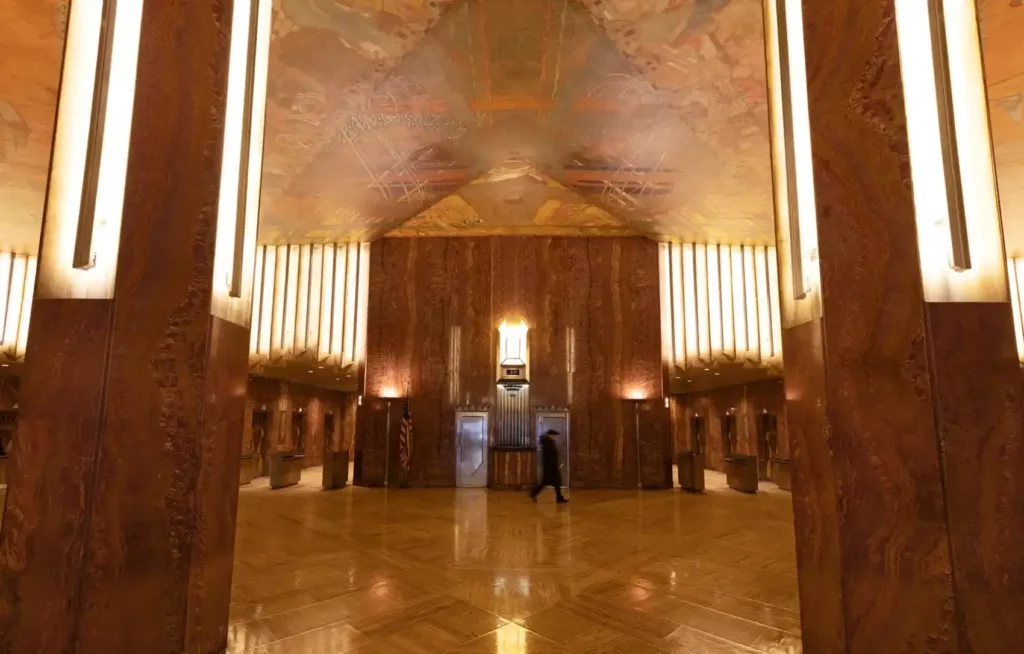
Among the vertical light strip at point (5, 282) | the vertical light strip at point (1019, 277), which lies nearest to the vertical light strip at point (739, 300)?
the vertical light strip at point (1019, 277)

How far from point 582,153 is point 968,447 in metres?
7.93

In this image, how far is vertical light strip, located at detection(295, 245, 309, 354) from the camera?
438 inches

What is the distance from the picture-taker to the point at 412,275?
37.5ft

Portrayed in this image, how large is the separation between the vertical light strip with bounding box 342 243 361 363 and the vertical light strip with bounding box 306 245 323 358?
450 mm

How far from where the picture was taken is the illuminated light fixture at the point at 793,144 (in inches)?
99.7

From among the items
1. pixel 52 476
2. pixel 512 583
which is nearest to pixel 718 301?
pixel 512 583

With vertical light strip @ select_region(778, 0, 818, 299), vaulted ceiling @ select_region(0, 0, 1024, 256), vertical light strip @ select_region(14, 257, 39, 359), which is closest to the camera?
vertical light strip @ select_region(778, 0, 818, 299)

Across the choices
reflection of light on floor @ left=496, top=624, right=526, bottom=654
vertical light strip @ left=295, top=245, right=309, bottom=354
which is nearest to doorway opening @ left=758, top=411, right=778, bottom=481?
vertical light strip @ left=295, top=245, right=309, bottom=354

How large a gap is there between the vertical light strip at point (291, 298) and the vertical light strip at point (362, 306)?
127 cm

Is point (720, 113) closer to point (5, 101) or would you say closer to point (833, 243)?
point (833, 243)

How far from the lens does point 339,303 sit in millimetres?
11477

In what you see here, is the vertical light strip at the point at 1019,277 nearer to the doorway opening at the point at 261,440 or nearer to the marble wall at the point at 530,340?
the marble wall at the point at 530,340

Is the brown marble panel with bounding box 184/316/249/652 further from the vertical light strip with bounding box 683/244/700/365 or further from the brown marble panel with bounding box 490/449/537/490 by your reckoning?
the vertical light strip with bounding box 683/244/700/365

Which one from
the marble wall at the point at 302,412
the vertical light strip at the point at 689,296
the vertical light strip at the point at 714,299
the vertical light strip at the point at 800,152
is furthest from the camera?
the marble wall at the point at 302,412
